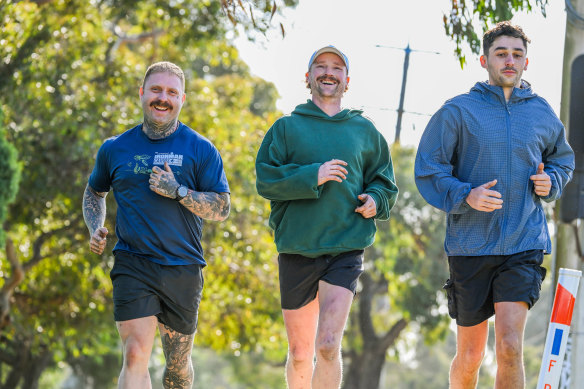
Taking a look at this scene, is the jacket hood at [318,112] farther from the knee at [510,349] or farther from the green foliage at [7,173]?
the green foliage at [7,173]

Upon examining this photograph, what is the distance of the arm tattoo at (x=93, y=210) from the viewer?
6047 mm

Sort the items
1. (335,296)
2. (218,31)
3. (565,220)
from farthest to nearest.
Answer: (218,31), (565,220), (335,296)

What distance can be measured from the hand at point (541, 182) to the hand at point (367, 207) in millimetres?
992

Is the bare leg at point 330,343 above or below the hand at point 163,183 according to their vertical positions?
below

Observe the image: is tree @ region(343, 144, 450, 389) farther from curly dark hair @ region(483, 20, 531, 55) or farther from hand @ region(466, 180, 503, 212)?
hand @ region(466, 180, 503, 212)

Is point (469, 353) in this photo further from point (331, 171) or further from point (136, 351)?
point (136, 351)

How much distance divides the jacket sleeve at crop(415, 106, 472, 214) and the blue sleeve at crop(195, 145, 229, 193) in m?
1.29

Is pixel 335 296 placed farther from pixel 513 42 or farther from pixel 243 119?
pixel 243 119

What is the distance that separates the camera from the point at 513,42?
5688mm

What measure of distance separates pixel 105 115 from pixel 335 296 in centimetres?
1107

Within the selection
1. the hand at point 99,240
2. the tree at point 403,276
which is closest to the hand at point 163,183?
the hand at point 99,240

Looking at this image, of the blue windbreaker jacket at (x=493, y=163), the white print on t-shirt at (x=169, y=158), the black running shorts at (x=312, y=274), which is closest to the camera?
the blue windbreaker jacket at (x=493, y=163)

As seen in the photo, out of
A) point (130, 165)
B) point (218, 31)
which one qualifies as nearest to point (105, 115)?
point (218, 31)

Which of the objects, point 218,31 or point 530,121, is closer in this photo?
point 530,121
